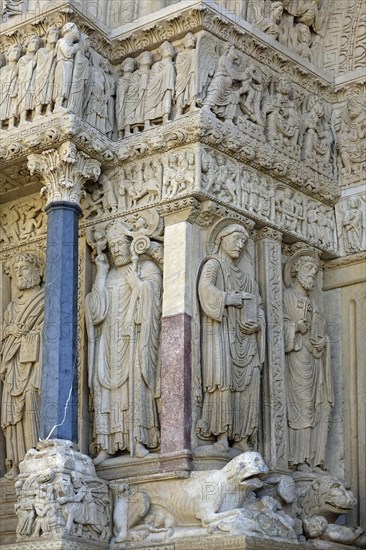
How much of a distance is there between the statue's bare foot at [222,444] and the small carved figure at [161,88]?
360 cm

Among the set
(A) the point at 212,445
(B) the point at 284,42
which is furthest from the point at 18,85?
(A) the point at 212,445

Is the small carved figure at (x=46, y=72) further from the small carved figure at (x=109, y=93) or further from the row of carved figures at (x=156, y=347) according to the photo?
the row of carved figures at (x=156, y=347)

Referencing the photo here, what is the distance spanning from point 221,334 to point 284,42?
419cm

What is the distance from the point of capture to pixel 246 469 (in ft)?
48.7

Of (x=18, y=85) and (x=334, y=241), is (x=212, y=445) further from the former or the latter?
(x=18, y=85)

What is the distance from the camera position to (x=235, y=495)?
48.8ft

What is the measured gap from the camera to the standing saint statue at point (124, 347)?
15.8m

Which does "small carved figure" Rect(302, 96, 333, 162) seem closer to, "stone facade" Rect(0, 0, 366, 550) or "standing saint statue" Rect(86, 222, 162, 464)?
"stone facade" Rect(0, 0, 366, 550)

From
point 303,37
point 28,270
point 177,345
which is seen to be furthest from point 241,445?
point 303,37

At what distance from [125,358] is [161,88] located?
10.2 feet

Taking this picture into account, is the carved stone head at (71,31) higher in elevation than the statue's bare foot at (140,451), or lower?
higher

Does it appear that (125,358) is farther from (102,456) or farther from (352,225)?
(352,225)

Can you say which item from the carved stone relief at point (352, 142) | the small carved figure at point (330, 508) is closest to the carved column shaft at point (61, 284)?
the small carved figure at point (330, 508)

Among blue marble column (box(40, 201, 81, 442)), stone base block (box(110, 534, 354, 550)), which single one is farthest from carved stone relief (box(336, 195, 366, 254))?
stone base block (box(110, 534, 354, 550))
